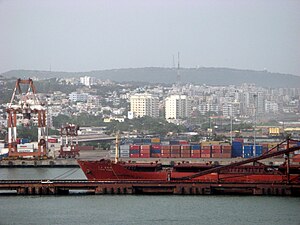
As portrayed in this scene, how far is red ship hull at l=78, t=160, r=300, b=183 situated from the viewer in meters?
17.5

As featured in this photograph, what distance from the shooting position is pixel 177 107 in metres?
58.7

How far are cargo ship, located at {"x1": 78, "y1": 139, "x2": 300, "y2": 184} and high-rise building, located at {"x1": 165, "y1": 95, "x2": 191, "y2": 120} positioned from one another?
1540 inches

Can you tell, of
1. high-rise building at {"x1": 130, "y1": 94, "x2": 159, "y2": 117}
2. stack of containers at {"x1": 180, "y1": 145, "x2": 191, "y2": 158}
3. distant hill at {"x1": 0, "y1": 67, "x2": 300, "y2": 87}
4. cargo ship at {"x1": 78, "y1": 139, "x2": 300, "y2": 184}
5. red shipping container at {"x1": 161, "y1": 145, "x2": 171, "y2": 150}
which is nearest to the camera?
cargo ship at {"x1": 78, "y1": 139, "x2": 300, "y2": 184}

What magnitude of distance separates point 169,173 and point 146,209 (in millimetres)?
2938

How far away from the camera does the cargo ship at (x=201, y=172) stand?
17375 mm

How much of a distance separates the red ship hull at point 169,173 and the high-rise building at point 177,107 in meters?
39.1

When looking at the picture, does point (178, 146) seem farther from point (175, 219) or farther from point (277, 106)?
point (277, 106)

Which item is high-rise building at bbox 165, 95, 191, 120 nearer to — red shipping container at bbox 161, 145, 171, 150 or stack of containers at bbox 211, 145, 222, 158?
red shipping container at bbox 161, 145, 171, 150

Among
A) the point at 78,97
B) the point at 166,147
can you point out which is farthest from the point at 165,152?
the point at 78,97

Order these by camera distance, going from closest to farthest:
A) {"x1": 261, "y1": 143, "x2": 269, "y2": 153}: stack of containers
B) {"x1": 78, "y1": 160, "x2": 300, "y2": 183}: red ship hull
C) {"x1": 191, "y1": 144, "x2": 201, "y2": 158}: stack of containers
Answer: {"x1": 78, "y1": 160, "x2": 300, "y2": 183}: red ship hull
{"x1": 261, "y1": 143, "x2": 269, "y2": 153}: stack of containers
{"x1": 191, "y1": 144, "x2": 201, "y2": 158}: stack of containers

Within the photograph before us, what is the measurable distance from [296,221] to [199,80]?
7848 centimetres

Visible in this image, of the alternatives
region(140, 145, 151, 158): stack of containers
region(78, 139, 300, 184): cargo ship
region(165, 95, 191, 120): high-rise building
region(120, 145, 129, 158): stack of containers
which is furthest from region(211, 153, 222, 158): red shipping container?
region(165, 95, 191, 120): high-rise building

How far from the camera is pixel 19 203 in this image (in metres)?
15.7

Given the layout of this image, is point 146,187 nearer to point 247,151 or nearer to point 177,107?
point 247,151
